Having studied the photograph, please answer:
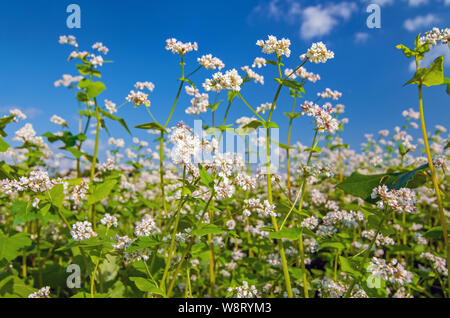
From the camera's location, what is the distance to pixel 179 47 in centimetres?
268

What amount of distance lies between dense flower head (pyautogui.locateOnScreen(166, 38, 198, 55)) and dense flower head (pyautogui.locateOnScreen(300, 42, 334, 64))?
1043 mm

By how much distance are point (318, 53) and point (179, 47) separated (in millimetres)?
1219

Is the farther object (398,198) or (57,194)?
(57,194)

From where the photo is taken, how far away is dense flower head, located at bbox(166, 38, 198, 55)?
268 centimetres

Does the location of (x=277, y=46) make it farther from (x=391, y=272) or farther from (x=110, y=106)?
(x=110, y=106)

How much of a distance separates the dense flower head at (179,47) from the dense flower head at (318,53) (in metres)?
1.04

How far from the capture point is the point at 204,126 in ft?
10.5

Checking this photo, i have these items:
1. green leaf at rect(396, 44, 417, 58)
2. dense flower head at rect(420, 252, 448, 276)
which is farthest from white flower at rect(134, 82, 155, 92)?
dense flower head at rect(420, 252, 448, 276)

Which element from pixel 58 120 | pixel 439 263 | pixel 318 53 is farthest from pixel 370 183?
pixel 58 120

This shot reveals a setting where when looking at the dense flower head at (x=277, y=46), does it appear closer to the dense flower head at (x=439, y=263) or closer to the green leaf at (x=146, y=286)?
the green leaf at (x=146, y=286)

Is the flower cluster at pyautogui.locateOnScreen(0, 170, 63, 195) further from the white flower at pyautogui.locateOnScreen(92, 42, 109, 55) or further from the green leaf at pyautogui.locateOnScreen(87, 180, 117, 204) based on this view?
the white flower at pyautogui.locateOnScreen(92, 42, 109, 55)

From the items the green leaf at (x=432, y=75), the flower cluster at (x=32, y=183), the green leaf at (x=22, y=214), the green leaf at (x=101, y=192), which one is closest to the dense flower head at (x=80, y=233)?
the green leaf at (x=101, y=192)
